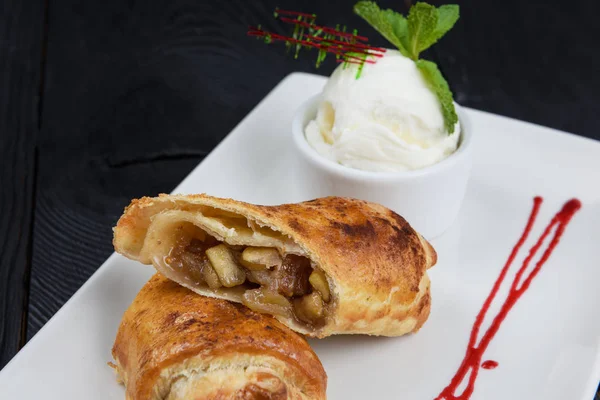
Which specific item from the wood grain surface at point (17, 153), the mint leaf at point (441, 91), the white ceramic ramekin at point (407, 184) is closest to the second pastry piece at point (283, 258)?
the white ceramic ramekin at point (407, 184)

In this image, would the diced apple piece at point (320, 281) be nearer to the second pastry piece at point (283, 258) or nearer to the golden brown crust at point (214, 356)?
the second pastry piece at point (283, 258)

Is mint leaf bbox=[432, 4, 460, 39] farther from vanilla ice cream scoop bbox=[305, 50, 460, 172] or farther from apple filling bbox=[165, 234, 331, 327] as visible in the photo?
apple filling bbox=[165, 234, 331, 327]

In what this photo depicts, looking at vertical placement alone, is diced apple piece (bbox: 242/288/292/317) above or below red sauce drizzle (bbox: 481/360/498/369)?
above

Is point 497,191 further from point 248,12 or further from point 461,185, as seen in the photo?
point 248,12

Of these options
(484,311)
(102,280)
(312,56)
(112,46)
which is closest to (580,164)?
(484,311)

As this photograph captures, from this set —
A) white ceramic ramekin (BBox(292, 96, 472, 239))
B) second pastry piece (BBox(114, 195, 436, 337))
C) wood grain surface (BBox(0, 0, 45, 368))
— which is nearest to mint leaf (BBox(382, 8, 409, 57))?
white ceramic ramekin (BBox(292, 96, 472, 239))

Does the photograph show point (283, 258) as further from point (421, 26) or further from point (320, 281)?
point (421, 26)

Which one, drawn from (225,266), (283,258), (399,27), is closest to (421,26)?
(399,27)
